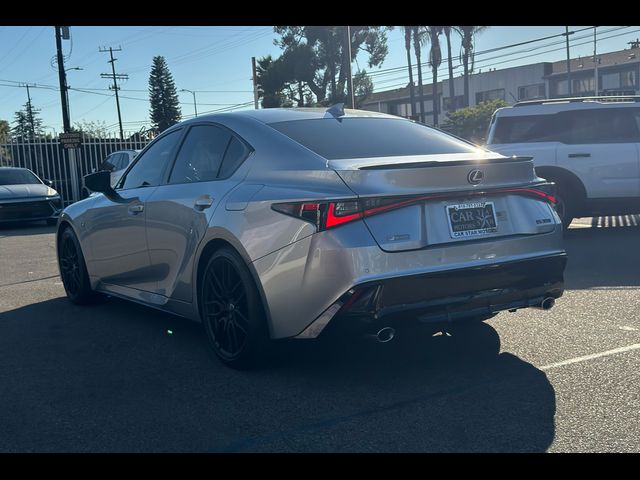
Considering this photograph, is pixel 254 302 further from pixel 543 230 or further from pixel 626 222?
pixel 626 222

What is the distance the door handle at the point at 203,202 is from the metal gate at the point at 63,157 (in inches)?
799

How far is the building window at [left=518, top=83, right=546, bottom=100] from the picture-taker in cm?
6988

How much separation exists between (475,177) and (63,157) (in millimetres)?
23504

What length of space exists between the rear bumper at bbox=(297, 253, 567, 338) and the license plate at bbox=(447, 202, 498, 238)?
7.9 inches

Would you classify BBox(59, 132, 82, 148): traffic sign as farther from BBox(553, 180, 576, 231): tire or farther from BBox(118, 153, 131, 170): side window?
BBox(553, 180, 576, 231): tire

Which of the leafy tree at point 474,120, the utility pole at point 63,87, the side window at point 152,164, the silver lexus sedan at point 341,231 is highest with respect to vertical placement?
the utility pole at point 63,87

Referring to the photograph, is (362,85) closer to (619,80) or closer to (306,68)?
(306,68)

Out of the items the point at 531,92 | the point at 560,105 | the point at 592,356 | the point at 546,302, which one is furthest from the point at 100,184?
the point at 531,92

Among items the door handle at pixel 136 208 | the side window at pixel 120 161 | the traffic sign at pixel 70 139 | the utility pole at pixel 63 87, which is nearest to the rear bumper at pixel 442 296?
the door handle at pixel 136 208

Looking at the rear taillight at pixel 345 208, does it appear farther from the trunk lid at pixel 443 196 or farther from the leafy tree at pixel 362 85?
the leafy tree at pixel 362 85

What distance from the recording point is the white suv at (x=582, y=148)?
1105 cm

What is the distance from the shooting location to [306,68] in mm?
51062

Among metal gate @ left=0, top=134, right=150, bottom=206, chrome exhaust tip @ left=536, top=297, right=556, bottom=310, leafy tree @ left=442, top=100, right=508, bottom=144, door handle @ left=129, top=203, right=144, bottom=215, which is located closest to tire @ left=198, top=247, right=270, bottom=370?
door handle @ left=129, top=203, right=144, bottom=215

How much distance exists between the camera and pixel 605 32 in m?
63.2
